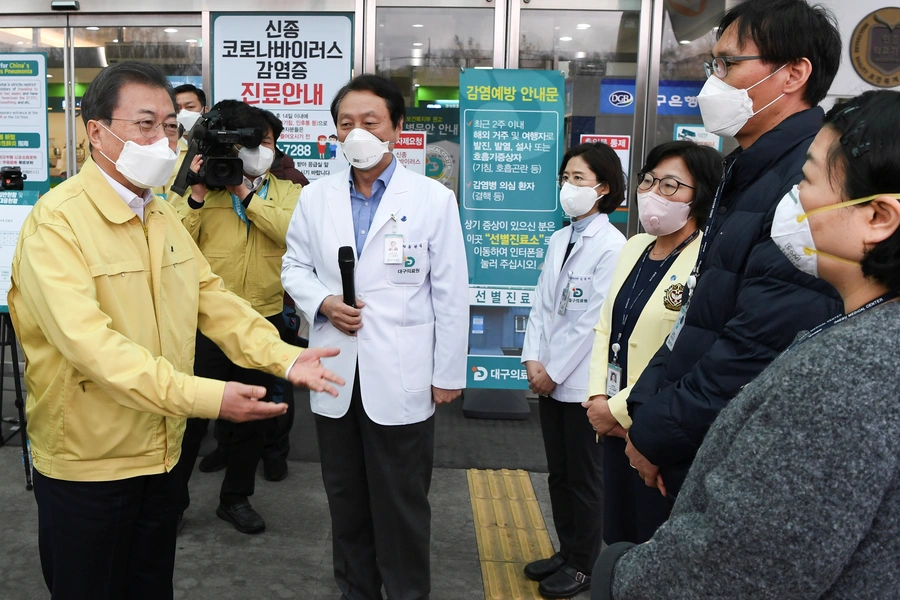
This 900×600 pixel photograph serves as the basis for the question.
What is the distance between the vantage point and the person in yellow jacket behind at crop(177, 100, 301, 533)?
12.3ft

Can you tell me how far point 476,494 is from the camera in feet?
14.1

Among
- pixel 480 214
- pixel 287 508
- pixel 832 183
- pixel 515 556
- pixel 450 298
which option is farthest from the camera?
pixel 480 214

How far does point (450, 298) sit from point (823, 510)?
200 centimetres

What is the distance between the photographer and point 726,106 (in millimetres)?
2006

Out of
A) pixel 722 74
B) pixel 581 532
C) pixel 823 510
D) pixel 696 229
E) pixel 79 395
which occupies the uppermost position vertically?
pixel 722 74

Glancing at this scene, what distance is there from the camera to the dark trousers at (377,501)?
2857mm

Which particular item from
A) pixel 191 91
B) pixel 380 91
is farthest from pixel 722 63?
pixel 191 91

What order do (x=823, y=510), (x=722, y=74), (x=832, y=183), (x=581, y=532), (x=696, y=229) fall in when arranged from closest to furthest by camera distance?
(x=823, y=510)
(x=832, y=183)
(x=722, y=74)
(x=696, y=229)
(x=581, y=532)

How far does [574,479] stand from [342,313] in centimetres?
124

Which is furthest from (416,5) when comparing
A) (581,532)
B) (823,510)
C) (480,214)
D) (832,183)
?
(823,510)

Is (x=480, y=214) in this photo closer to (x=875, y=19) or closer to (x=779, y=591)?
(x=875, y=19)

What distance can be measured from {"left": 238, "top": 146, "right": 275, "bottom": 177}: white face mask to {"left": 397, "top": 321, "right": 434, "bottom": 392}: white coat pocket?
1497mm

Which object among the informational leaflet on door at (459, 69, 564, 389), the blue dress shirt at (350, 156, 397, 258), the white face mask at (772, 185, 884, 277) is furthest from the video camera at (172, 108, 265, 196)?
the white face mask at (772, 185, 884, 277)

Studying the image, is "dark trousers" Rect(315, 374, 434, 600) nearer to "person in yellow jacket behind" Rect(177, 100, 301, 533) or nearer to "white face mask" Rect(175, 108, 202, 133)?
"person in yellow jacket behind" Rect(177, 100, 301, 533)
